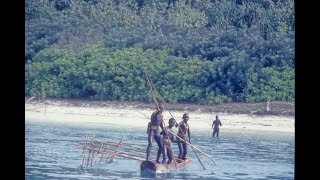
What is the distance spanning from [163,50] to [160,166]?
3.77 m

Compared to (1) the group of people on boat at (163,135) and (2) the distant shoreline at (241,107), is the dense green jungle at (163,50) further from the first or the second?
(1) the group of people on boat at (163,135)

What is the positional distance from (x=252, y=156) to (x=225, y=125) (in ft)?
2.62

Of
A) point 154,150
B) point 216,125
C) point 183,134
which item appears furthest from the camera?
point 216,125

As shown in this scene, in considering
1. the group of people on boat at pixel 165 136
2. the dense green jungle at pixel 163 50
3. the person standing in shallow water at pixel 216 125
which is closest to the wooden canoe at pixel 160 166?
the group of people on boat at pixel 165 136

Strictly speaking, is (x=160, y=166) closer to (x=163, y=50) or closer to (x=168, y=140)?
(x=168, y=140)

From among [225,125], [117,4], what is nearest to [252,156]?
[225,125]

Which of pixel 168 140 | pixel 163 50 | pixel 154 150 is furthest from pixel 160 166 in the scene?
pixel 163 50

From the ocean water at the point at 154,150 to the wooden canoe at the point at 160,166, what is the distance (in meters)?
0.06

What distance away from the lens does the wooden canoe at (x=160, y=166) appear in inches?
398

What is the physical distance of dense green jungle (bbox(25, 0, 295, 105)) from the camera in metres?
12.9

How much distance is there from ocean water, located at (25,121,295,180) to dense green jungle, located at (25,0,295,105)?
574mm

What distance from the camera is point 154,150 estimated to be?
37.3 ft
